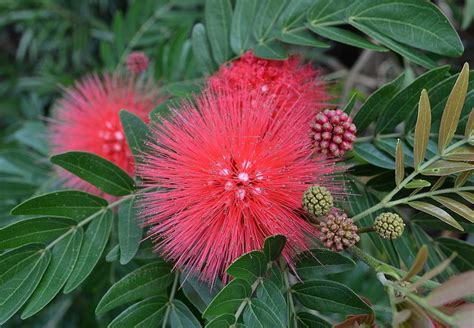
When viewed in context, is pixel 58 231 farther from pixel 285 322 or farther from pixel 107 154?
pixel 285 322

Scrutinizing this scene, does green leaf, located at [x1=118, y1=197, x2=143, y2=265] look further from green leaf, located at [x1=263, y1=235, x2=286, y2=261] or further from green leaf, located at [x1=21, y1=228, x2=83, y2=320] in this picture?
green leaf, located at [x1=263, y1=235, x2=286, y2=261]

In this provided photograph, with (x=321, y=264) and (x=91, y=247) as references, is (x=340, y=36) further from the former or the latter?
(x=91, y=247)

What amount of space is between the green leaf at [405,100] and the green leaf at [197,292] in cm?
88

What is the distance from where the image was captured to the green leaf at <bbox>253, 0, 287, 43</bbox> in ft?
7.40

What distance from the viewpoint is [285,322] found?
5.71 ft

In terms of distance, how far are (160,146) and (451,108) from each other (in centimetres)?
101

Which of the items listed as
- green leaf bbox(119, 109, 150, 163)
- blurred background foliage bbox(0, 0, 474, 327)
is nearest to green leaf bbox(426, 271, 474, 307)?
blurred background foliage bbox(0, 0, 474, 327)

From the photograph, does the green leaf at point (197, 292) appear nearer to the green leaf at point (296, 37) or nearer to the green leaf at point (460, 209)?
the green leaf at point (460, 209)

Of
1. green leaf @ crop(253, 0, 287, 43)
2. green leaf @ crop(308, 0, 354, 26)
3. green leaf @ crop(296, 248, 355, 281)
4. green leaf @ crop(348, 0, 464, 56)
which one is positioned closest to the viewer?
green leaf @ crop(296, 248, 355, 281)

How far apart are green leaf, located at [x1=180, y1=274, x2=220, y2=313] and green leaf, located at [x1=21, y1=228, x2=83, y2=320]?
40 cm

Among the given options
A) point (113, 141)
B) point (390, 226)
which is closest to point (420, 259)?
point (390, 226)

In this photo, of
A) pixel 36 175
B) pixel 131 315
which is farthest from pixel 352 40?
pixel 36 175

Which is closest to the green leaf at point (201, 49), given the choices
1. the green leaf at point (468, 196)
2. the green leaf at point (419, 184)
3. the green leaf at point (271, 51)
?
the green leaf at point (271, 51)

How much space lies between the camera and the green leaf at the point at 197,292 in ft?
6.40
